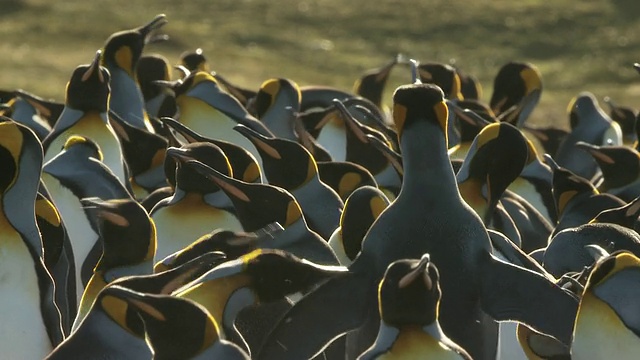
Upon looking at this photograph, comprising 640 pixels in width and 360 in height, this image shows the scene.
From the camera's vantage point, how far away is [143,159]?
7266 mm

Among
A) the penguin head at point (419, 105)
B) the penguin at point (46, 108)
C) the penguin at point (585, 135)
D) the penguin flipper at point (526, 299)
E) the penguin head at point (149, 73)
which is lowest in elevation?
the penguin at point (585, 135)

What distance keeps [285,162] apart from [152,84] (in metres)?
3.64

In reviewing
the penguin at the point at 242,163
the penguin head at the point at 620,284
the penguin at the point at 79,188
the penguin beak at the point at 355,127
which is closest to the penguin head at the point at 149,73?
the penguin beak at the point at 355,127

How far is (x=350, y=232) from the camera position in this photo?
5.07 metres

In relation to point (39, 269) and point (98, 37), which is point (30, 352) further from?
point (98, 37)

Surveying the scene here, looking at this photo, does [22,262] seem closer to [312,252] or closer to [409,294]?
[312,252]

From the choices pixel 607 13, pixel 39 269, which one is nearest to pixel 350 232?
pixel 39 269

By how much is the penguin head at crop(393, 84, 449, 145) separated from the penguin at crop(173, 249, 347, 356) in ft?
1.84

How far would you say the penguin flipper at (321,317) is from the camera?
14.1ft

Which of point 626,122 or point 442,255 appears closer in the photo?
point 442,255

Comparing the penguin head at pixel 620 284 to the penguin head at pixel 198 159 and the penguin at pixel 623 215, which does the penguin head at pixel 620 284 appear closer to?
the penguin at pixel 623 215

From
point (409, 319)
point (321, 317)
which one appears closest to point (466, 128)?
point (321, 317)

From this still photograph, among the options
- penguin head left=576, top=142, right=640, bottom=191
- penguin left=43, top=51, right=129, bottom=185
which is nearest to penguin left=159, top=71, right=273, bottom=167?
penguin left=43, top=51, right=129, bottom=185

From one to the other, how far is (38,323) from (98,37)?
57.6ft
